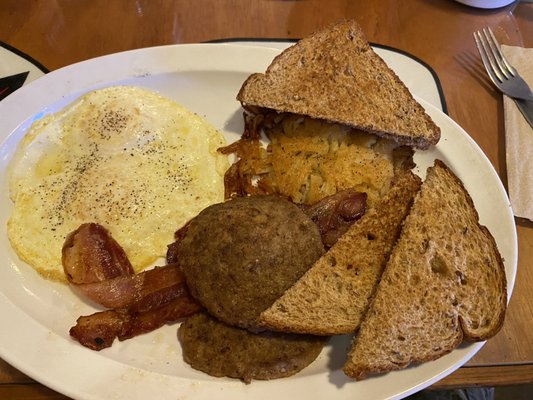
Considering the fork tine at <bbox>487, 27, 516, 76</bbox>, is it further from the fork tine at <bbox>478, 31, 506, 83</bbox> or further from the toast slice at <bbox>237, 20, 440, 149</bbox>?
the toast slice at <bbox>237, 20, 440, 149</bbox>

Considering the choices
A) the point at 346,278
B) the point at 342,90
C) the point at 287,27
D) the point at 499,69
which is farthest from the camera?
the point at 287,27

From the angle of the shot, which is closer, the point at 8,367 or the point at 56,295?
the point at 8,367

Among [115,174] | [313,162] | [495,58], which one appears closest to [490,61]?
[495,58]

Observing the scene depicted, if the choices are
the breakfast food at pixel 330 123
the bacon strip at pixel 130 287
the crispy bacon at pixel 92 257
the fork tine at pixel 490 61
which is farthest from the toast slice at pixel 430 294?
the fork tine at pixel 490 61

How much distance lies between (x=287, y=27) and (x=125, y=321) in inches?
97.8

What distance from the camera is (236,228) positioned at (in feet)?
6.68

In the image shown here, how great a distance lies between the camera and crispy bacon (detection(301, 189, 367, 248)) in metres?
2.30

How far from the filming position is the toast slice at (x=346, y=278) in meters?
1.95

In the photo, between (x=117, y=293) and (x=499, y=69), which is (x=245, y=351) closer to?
(x=117, y=293)

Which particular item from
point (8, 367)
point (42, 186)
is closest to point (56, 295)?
→ point (8, 367)

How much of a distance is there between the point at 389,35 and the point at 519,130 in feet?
3.99

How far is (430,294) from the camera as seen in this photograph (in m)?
1.90

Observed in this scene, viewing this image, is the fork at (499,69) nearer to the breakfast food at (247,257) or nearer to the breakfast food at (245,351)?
the breakfast food at (247,257)

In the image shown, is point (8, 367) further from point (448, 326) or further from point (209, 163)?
point (448, 326)
